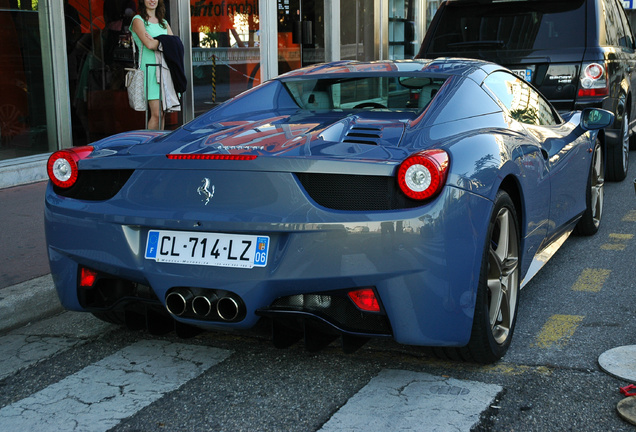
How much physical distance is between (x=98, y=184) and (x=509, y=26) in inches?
222

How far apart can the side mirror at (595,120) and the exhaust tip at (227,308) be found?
3026 mm

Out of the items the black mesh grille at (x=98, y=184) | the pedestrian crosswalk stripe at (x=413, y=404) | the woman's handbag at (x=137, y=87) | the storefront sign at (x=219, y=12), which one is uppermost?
the storefront sign at (x=219, y=12)

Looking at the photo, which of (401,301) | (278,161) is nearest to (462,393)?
(401,301)

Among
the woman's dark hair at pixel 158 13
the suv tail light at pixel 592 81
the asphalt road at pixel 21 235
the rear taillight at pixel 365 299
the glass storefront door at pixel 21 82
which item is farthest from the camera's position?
the woman's dark hair at pixel 158 13

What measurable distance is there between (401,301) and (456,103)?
1190 millimetres

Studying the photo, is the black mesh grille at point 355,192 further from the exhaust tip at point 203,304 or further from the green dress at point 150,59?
the green dress at point 150,59

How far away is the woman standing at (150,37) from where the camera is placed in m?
8.28

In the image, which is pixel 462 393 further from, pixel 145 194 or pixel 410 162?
pixel 145 194

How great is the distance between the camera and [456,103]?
150 inches

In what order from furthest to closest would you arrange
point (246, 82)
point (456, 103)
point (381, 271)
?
point (246, 82) < point (456, 103) < point (381, 271)

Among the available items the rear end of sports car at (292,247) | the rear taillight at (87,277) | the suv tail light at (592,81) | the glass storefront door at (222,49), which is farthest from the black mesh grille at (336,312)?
the glass storefront door at (222,49)

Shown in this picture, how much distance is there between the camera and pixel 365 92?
4.27 meters

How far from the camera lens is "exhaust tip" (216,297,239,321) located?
3.16 metres

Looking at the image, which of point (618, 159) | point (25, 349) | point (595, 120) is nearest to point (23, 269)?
point (25, 349)
